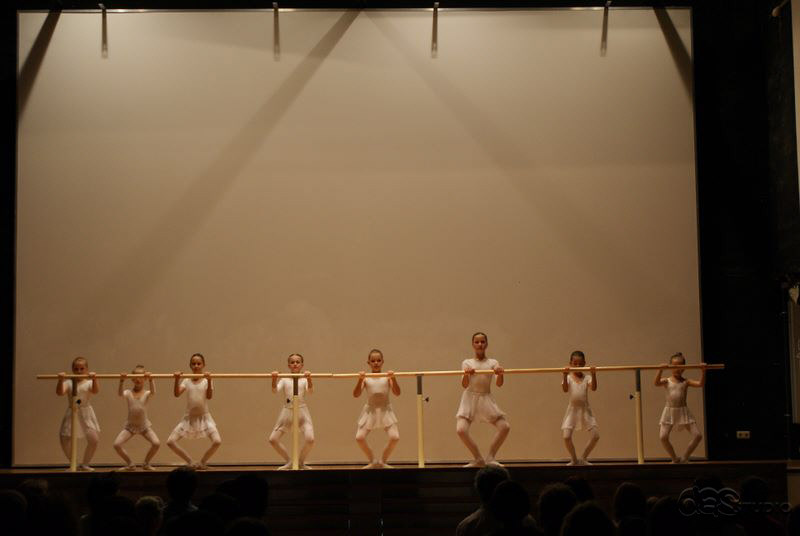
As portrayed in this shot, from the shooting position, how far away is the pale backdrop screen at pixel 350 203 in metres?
11.4

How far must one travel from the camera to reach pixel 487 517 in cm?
502

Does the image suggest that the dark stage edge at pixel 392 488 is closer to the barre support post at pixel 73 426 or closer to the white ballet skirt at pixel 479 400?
the barre support post at pixel 73 426

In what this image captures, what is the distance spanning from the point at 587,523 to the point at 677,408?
6662 millimetres

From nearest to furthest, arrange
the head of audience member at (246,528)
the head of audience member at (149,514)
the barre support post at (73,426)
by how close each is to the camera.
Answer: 1. the head of audience member at (246,528)
2. the head of audience member at (149,514)
3. the barre support post at (73,426)

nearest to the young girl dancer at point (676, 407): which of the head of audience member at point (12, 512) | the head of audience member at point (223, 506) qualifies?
the head of audience member at point (223, 506)

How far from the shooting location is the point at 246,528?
374 cm


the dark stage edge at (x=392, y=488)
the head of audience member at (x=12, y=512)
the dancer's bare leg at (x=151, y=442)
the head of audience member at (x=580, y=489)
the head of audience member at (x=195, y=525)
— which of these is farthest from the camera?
the dancer's bare leg at (x=151, y=442)

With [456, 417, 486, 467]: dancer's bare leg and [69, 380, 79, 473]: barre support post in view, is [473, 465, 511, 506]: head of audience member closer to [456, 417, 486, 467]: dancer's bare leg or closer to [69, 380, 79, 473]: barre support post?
[456, 417, 486, 467]: dancer's bare leg

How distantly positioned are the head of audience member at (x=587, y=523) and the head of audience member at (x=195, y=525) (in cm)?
148

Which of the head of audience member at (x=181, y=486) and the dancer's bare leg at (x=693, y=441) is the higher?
the head of audience member at (x=181, y=486)

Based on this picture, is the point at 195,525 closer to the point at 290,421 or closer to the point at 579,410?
the point at 290,421

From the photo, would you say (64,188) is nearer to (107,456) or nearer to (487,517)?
(107,456)

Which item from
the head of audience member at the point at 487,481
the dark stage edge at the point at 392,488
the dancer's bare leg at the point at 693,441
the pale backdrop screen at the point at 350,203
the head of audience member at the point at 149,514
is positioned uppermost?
the pale backdrop screen at the point at 350,203

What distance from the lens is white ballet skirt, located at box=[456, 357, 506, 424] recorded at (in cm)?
990
